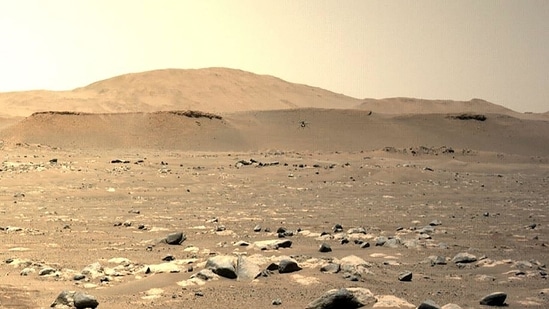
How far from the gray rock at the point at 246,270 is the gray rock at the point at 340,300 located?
1008 millimetres

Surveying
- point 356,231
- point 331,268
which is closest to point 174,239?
point 331,268

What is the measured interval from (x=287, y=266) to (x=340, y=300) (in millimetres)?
1261

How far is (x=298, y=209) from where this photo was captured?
10.5 m

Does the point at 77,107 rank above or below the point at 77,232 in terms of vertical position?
above

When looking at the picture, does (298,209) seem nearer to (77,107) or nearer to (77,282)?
(77,282)

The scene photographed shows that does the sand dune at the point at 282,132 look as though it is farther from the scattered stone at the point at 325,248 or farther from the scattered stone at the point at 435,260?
the scattered stone at the point at 435,260

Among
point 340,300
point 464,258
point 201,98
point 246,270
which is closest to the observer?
point 340,300

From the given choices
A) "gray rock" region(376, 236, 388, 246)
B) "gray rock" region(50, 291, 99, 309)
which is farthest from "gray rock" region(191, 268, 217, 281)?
"gray rock" region(376, 236, 388, 246)

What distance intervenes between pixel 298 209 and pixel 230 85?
74.2m

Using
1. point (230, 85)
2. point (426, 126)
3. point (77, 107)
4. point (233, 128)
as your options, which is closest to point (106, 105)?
point (77, 107)

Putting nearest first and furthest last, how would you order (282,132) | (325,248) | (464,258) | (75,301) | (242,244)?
(75,301) → (464,258) → (325,248) → (242,244) → (282,132)

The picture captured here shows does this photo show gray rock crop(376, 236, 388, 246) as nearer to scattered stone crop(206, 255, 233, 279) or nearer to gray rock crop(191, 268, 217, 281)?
scattered stone crop(206, 255, 233, 279)

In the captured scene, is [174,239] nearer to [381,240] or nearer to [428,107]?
[381,240]

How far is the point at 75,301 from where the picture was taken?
4352 mm
